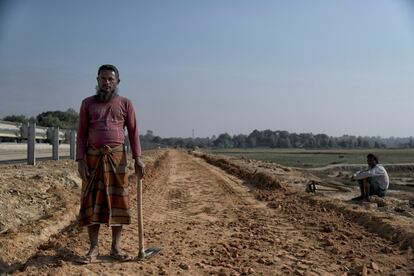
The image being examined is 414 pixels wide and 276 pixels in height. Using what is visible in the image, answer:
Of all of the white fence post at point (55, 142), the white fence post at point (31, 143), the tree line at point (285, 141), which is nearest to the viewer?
the white fence post at point (31, 143)

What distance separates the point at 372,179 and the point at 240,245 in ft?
21.7

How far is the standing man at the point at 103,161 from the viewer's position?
16.1 feet

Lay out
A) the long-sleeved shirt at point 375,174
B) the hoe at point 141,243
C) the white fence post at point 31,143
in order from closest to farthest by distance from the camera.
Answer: the hoe at point 141,243
the long-sleeved shirt at point 375,174
the white fence post at point 31,143

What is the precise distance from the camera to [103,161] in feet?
16.2

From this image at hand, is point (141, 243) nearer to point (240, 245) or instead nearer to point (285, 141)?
point (240, 245)

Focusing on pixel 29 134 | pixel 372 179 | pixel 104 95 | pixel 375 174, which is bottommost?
pixel 372 179

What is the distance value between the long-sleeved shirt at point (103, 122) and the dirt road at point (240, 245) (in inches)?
49.7

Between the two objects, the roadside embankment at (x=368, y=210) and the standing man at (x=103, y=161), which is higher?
the standing man at (x=103, y=161)

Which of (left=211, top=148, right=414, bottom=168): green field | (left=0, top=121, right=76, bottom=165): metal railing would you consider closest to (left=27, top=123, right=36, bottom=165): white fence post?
(left=0, top=121, right=76, bottom=165): metal railing

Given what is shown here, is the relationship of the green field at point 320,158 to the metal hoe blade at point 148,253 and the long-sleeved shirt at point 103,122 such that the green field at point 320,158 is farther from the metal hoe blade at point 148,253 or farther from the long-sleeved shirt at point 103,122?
the long-sleeved shirt at point 103,122

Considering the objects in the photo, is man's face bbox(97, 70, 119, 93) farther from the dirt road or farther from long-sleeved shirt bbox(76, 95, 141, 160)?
the dirt road

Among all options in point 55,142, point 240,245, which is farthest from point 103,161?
point 55,142

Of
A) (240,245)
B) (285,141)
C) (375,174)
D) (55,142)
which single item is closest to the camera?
(240,245)

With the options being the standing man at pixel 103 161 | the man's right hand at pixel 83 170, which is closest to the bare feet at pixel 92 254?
the standing man at pixel 103 161
